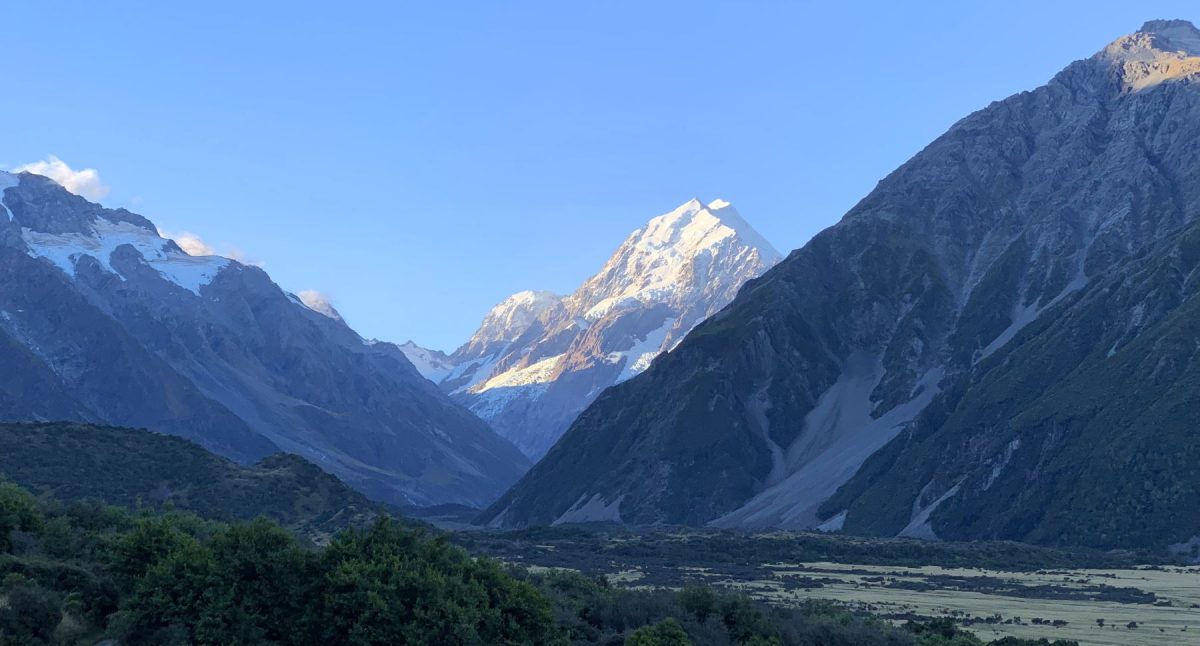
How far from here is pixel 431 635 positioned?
50469 mm

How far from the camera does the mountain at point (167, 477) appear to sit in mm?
143500

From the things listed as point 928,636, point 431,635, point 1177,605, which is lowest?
point 1177,605

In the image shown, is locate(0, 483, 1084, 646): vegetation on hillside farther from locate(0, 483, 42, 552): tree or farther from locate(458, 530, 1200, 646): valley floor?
locate(458, 530, 1200, 646): valley floor

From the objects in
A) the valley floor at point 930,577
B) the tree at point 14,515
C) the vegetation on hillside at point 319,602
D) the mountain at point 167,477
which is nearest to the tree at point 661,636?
the vegetation on hillside at point 319,602

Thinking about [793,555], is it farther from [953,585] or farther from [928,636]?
[928,636]

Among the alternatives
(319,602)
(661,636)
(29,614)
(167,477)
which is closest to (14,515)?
(29,614)

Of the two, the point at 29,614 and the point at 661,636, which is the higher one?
the point at 29,614

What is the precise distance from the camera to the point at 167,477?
6191 inches

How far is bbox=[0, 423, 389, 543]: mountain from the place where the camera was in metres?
144

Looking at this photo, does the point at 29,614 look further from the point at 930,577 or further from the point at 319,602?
the point at 930,577

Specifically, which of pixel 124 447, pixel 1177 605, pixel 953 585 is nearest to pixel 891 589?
pixel 953 585

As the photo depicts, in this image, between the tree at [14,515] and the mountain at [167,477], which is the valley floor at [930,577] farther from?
the tree at [14,515]

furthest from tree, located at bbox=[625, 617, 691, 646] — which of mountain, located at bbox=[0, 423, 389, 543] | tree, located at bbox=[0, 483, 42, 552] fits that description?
mountain, located at bbox=[0, 423, 389, 543]

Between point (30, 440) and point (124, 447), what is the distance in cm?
1157
